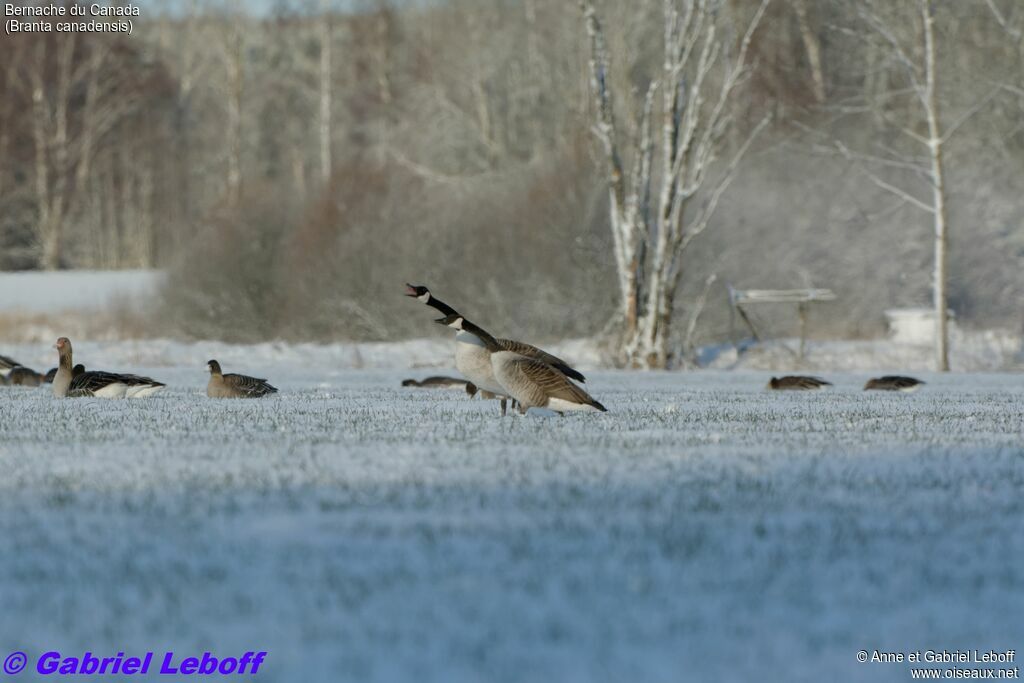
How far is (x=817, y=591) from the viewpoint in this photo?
4160 mm

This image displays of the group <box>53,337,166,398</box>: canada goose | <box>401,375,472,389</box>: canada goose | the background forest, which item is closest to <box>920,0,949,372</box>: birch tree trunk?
the background forest

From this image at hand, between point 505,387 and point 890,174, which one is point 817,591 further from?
point 890,174

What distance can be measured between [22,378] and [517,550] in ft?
46.5

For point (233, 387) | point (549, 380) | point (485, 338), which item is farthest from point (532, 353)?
point (233, 387)

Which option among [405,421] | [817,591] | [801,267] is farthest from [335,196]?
[817,591]

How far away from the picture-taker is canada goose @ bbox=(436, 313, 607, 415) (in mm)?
9195

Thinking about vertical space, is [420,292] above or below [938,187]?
below

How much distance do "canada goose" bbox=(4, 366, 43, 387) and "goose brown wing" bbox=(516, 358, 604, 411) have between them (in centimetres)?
994

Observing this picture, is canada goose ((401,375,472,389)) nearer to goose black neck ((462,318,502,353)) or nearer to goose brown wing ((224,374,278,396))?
goose brown wing ((224,374,278,396))

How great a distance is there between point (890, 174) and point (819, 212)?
2.57 meters

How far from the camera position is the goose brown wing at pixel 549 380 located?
9219 millimetres

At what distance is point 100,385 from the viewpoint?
517 inches

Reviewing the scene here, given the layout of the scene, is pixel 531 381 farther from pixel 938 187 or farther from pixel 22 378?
pixel 938 187

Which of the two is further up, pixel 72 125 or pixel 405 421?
pixel 72 125
